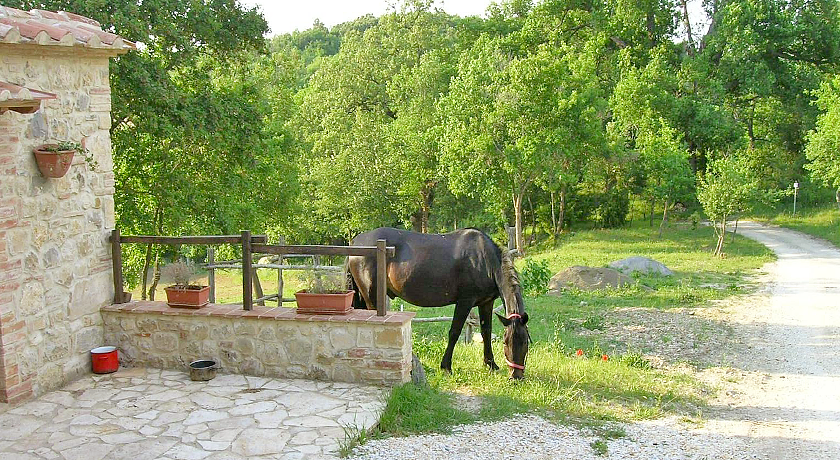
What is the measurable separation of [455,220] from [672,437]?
23.0 m

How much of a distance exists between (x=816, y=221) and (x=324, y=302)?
26105mm

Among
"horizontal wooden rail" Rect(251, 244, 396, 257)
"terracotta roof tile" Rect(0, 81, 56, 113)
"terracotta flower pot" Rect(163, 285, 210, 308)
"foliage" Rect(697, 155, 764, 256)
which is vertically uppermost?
"terracotta roof tile" Rect(0, 81, 56, 113)

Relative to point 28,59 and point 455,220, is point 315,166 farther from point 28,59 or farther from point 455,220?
point 28,59

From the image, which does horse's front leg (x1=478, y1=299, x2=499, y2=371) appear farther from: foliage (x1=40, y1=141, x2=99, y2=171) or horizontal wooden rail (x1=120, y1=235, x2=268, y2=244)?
foliage (x1=40, y1=141, x2=99, y2=171)

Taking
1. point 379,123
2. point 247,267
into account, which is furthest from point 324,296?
point 379,123

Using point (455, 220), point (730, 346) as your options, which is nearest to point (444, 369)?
point (730, 346)

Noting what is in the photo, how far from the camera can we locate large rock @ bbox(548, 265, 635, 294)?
16472 millimetres

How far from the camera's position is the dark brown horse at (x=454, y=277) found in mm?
7273

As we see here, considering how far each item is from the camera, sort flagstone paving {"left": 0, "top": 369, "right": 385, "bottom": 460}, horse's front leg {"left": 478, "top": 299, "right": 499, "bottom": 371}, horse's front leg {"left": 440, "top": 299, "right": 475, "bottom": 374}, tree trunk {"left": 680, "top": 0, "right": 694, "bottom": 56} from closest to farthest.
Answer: flagstone paving {"left": 0, "top": 369, "right": 385, "bottom": 460} < horse's front leg {"left": 440, "top": 299, "right": 475, "bottom": 374} < horse's front leg {"left": 478, "top": 299, "right": 499, "bottom": 371} < tree trunk {"left": 680, "top": 0, "right": 694, "bottom": 56}

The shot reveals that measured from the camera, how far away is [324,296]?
21.1ft

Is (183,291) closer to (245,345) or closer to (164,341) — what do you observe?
(164,341)

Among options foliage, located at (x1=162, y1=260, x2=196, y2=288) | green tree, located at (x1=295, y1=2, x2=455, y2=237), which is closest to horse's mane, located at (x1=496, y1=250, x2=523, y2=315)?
foliage, located at (x1=162, y1=260, x2=196, y2=288)

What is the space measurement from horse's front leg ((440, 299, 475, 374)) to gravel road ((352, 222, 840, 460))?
159 cm

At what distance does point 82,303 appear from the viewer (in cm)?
677
